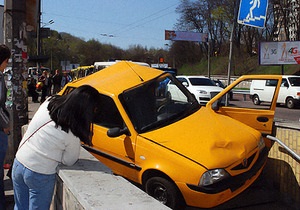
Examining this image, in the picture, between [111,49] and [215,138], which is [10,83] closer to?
[215,138]

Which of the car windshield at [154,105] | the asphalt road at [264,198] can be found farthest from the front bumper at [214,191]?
the car windshield at [154,105]

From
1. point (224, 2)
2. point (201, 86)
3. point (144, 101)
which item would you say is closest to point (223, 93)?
point (144, 101)

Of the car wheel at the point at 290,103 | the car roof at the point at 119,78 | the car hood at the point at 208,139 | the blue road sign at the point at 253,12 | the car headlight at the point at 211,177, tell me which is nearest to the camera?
the car headlight at the point at 211,177

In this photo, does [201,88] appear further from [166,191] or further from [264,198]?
A: [166,191]

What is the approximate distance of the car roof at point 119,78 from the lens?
4699mm

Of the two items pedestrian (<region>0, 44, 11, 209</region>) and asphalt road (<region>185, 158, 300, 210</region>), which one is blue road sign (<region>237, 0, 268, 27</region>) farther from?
pedestrian (<region>0, 44, 11, 209</region>)

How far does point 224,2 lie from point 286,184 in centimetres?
6085

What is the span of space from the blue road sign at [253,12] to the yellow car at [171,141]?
466 centimetres

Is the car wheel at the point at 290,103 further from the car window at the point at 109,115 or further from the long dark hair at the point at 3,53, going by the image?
the long dark hair at the point at 3,53

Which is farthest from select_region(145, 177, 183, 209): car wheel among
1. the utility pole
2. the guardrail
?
the utility pole

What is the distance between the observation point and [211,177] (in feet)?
11.7

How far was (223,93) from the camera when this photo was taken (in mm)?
5566

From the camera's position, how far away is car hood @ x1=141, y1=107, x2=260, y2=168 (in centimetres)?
367

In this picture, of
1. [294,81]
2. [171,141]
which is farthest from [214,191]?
[294,81]
